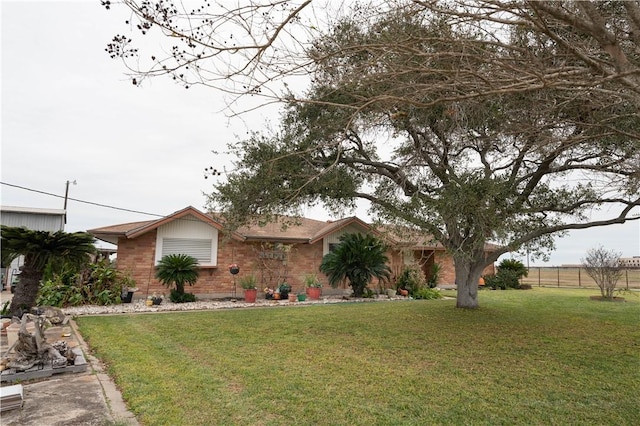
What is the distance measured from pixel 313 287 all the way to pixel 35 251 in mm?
10921

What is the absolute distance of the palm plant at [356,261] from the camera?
17000 millimetres

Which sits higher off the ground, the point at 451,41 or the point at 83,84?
the point at 83,84

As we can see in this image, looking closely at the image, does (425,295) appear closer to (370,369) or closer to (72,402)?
(370,369)

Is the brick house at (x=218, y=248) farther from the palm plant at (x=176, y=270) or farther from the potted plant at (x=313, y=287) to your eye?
the palm plant at (x=176, y=270)

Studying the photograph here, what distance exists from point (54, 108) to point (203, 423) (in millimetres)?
11811

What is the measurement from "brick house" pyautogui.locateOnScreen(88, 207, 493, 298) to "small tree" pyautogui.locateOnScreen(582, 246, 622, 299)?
8408mm

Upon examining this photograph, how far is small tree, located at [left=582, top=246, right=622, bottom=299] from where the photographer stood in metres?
18.3

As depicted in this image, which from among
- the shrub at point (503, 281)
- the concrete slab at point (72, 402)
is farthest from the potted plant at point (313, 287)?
the shrub at point (503, 281)

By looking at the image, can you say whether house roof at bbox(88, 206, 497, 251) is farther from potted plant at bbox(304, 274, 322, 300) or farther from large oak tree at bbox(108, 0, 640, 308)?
potted plant at bbox(304, 274, 322, 300)

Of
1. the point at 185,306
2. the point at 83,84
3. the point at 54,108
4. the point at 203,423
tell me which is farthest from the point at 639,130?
the point at 54,108

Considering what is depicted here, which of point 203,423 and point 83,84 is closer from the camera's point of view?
point 203,423

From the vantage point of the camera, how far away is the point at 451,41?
398cm

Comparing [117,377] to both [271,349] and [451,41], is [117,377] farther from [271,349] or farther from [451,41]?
[451,41]

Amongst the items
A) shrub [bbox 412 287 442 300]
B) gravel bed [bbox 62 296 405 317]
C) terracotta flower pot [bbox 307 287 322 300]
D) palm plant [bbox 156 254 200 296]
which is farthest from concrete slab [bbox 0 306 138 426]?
shrub [bbox 412 287 442 300]
